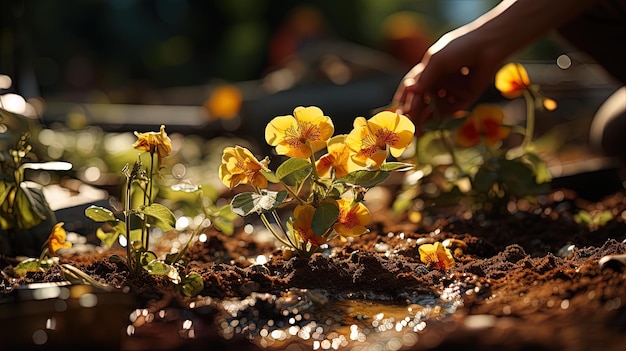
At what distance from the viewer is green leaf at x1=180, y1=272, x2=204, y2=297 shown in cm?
149

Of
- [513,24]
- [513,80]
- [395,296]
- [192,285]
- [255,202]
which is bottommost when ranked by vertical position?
[395,296]

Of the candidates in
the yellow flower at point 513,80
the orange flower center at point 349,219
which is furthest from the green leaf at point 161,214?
the yellow flower at point 513,80

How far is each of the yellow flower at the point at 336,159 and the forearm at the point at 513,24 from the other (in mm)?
649

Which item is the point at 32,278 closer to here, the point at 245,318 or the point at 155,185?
the point at 155,185

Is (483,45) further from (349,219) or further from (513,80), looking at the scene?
(349,219)

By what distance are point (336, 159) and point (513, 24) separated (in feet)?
2.48

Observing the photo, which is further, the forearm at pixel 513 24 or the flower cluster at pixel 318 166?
the forearm at pixel 513 24

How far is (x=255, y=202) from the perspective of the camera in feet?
5.24

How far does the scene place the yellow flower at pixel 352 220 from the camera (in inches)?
65.3

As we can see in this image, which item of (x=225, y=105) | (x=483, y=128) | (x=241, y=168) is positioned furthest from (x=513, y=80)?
(x=225, y=105)

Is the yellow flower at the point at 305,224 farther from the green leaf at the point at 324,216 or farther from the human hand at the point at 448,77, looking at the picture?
the human hand at the point at 448,77

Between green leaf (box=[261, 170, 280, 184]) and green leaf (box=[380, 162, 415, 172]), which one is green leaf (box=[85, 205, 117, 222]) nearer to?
green leaf (box=[261, 170, 280, 184])

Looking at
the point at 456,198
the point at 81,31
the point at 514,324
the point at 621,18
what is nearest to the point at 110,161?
the point at 456,198

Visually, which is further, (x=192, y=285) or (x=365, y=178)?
(x=365, y=178)
